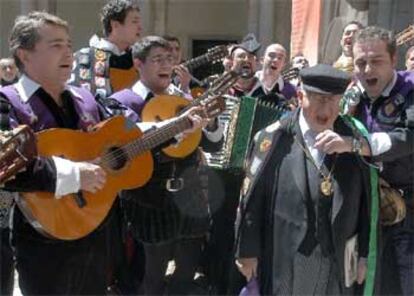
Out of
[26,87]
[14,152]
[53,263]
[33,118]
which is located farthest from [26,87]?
[53,263]

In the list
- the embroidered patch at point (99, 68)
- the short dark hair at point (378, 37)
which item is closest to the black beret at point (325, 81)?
the short dark hair at point (378, 37)

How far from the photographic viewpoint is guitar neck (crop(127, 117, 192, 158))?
367 cm

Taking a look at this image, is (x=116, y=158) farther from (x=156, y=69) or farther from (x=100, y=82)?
(x=100, y=82)

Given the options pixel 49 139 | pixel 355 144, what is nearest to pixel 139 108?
pixel 49 139

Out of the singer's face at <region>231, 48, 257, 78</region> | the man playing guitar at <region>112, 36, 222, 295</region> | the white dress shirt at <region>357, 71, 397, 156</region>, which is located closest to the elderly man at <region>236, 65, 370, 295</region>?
the white dress shirt at <region>357, 71, 397, 156</region>

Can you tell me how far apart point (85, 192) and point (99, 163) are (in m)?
0.19

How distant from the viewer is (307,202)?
329 cm

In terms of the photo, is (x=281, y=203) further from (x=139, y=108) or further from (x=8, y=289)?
(x=8, y=289)

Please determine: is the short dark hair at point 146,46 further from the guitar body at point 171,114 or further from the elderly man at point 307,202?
the elderly man at point 307,202

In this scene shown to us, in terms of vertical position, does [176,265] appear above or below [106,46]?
below

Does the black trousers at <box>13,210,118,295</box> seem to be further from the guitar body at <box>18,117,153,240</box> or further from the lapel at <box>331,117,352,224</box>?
the lapel at <box>331,117,352,224</box>

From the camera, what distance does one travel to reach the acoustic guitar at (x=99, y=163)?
306 centimetres

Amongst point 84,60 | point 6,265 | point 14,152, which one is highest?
point 84,60

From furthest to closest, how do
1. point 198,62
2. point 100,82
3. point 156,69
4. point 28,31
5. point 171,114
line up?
point 198,62, point 100,82, point 156,69, point 171,114, point 28,31
